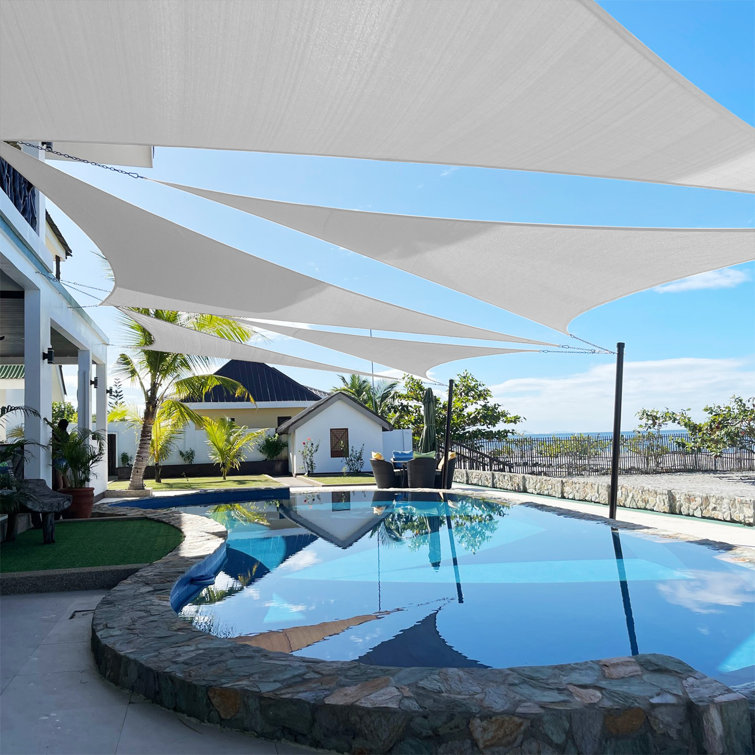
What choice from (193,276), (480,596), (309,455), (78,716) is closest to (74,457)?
(193,276)

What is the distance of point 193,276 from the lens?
22.8 feet

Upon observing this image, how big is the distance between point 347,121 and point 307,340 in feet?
23.2

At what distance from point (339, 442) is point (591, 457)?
7.52 m

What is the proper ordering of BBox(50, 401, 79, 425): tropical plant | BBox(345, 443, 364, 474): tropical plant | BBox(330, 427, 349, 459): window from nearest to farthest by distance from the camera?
BBox(50, 401, 79, 425): tropical plant, BBox(345, 443, 364, 474): tropical plant, BBox(330, 427, 349, 459): window

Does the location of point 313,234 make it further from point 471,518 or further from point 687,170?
point 471,518

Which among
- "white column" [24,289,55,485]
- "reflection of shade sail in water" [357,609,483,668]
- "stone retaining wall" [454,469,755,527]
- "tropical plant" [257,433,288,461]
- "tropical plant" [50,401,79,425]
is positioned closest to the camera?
"reflection of shade sail in water" [357,609,483,668]

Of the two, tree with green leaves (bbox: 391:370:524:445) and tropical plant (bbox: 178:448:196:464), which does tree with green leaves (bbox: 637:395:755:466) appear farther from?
tropical plant (bbox: 178:448:196:464)

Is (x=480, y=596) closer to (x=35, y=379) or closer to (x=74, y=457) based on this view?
(x=35, y=379)

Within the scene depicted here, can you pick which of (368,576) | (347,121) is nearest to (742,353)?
(368,576)

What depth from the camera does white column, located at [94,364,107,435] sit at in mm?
12312

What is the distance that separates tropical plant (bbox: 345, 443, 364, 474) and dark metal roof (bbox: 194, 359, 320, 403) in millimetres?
3719

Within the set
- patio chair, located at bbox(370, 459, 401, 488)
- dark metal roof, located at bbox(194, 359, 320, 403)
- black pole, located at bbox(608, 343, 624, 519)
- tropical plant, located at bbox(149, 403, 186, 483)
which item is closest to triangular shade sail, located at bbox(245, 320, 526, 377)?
black pole, located at bbox(608, 343, 624, 519)

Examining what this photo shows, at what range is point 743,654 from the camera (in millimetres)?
4465

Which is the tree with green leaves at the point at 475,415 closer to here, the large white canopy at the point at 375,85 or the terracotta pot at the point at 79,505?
the terracotta pot at the point at 79,505
